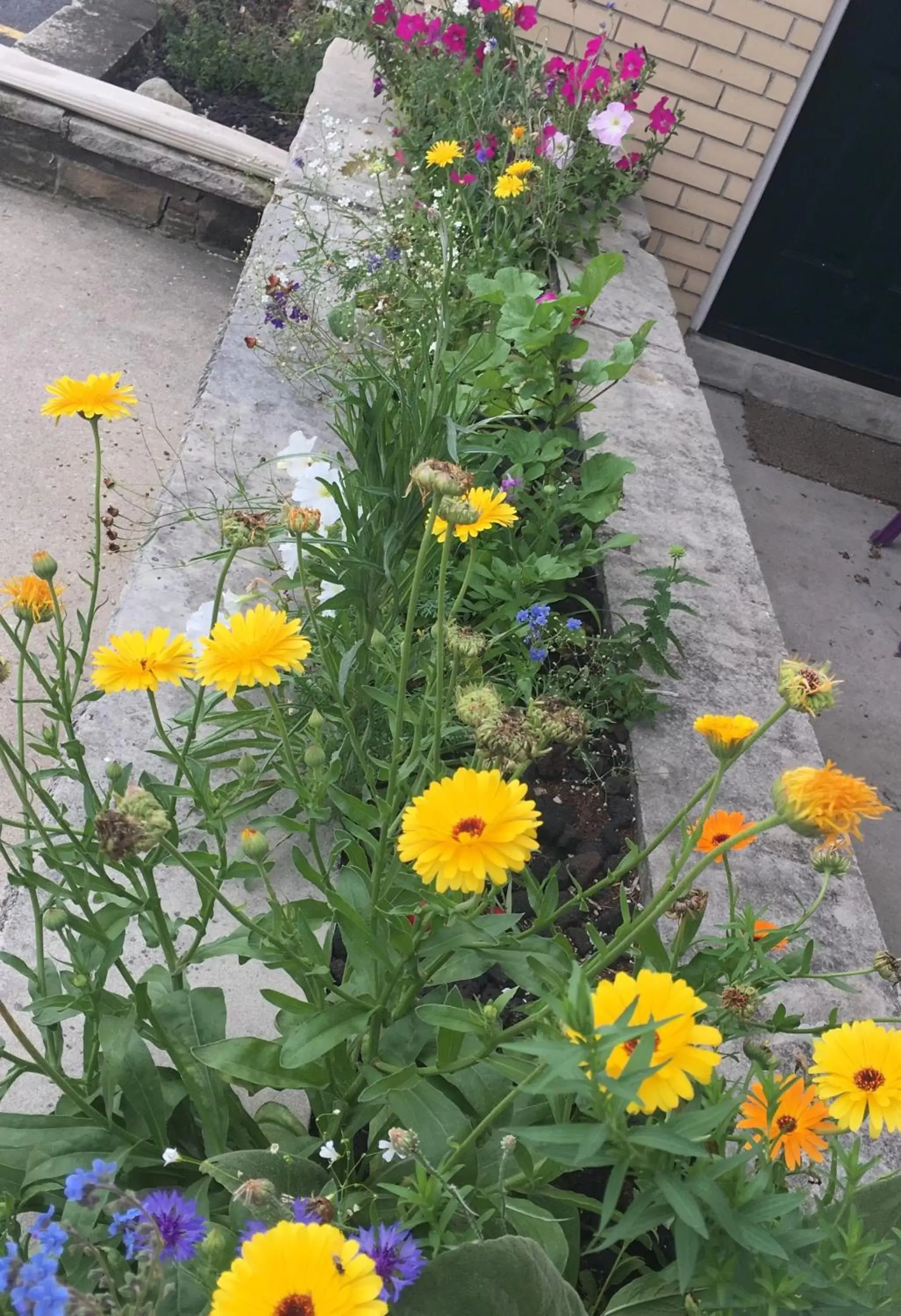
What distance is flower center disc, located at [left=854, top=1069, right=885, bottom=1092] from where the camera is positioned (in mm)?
924

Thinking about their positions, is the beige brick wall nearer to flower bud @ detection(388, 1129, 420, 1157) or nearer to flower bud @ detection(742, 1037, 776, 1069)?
flower bud @ detection(742, 1037, 776, 1069)

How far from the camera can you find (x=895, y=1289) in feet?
3.20

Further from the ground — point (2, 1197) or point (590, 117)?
point (590, 117)

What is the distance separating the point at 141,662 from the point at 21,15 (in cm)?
662

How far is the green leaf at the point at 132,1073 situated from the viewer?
3.88ft

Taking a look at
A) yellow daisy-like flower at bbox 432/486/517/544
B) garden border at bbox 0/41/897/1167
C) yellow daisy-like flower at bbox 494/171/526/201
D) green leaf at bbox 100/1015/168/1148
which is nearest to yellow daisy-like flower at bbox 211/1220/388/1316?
green leaf at bbox 100/1015/168/1148

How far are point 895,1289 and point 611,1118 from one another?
0.39 meters

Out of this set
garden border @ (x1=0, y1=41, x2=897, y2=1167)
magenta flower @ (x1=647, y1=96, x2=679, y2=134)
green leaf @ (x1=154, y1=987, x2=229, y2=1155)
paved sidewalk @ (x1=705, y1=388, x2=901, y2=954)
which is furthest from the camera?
magenta flower @ (x1=647, y1=96, x2=679, y2=134)

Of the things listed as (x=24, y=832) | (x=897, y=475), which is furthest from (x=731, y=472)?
(x=24, y=832)

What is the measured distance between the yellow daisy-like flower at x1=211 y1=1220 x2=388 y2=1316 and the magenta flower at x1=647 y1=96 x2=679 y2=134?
431 cm

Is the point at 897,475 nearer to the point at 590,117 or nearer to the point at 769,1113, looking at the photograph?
the point at 590,117

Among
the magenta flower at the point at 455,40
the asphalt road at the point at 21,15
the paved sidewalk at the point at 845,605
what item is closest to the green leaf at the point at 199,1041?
the paved sidewalk at the point at 845,605

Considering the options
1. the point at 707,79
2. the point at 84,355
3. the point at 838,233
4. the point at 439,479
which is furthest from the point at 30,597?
the point at 838,233

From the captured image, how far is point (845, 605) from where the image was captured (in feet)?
12.9
